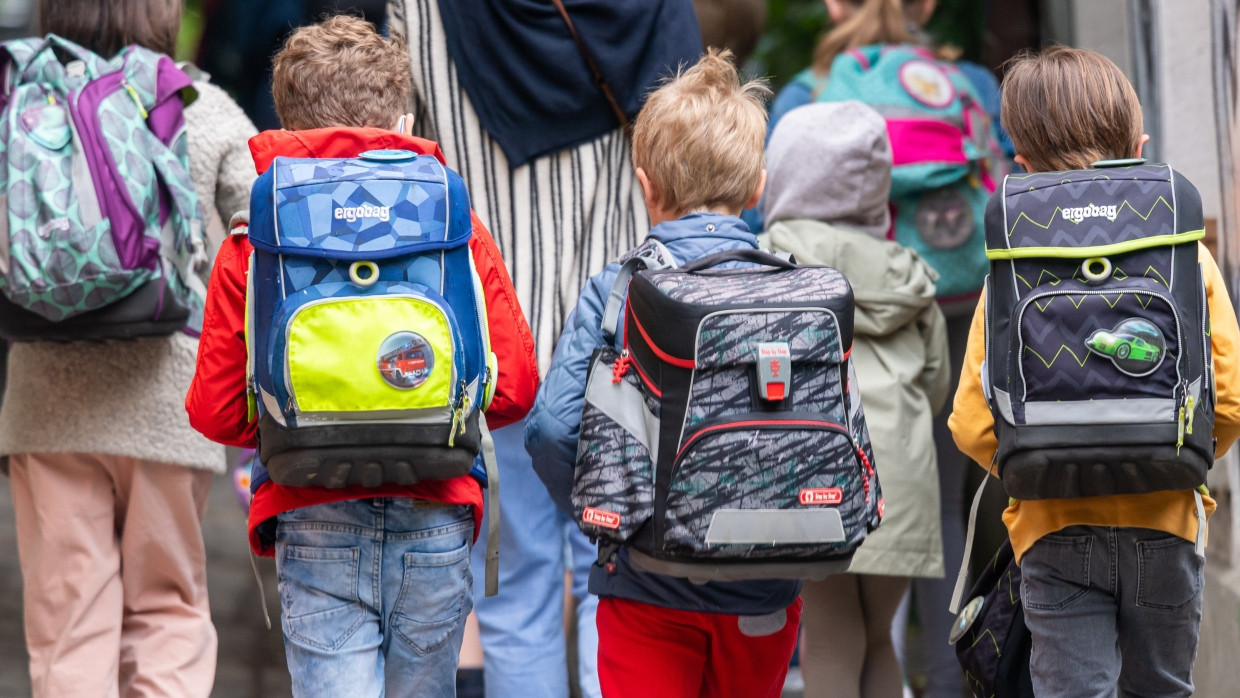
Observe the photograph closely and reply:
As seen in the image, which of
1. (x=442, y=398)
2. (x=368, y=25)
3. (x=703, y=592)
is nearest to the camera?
(x=442, y=398)

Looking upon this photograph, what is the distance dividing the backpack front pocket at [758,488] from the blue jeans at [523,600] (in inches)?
47.0

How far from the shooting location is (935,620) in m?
4.75

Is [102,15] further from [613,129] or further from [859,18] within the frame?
[859,18]

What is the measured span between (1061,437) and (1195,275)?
0.41 meters

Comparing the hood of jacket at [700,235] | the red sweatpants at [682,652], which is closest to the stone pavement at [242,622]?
the red sweatpants at [682,652]

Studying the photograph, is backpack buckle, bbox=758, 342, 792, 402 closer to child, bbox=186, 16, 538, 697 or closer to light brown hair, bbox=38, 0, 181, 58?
A: child, bbox=186, 16, 538, 697

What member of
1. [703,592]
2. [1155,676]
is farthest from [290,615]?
[1155,676]

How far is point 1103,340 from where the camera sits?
3027 millimetres

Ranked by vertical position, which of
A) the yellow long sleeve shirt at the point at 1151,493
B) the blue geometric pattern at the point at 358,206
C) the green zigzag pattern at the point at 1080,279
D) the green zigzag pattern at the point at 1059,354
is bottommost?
the yellow long sleeve shirt at the point at 1151,493

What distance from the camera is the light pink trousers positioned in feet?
13.5

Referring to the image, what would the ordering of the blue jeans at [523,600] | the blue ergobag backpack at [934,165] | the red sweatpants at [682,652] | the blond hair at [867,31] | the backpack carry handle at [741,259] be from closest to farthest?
the backpack carry handle at [741,259], the red sweatpants at [682,652], the blue jeans at [523,600], the blue ergobag backpack at [934,165], the blond hair at [867,31]

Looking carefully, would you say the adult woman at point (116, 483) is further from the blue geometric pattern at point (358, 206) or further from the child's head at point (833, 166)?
the child's head at point (833, 166)

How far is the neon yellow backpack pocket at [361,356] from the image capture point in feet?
9.63

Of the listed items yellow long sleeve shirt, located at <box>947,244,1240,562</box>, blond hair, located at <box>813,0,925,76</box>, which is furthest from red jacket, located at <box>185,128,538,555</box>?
blond hair, located at <box>813,0,925,76</box>
